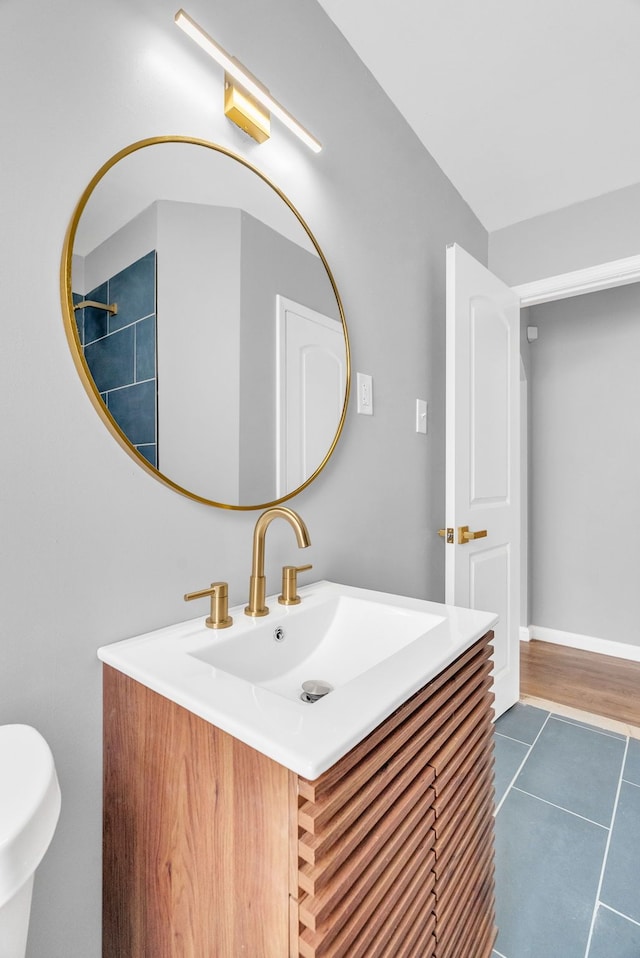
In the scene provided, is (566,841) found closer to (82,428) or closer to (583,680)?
(583,680)

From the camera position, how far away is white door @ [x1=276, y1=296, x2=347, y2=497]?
1.17 meters

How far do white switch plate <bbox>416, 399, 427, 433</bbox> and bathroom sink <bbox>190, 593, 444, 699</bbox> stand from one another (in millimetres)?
859

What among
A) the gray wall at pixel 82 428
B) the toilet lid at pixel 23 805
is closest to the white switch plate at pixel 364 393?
the gray wall at pixel 82 428

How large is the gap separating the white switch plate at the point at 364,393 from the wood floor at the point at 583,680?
1814 mm

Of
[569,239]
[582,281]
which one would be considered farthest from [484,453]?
[569,239]

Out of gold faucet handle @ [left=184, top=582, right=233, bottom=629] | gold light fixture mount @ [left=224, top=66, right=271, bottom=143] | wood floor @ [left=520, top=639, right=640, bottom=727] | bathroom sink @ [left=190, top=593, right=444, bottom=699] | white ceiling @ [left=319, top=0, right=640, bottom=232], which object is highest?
white ceiling @ [left=319, top=0, right=640, bottom=232]

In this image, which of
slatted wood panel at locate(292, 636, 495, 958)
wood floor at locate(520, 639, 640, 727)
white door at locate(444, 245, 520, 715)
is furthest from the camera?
wood floor at locate(520, 639, 640, 727)

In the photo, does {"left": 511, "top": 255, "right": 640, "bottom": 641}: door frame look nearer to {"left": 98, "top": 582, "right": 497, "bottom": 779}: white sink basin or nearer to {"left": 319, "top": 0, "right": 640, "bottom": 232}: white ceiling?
{"left": 319, "top": 0, "right": 640, "bottom": 232}: white ceiling

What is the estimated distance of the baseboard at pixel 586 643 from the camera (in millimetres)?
2916

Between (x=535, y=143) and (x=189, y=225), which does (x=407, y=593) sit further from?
(x=535, y=143)

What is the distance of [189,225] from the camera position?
38.5 inches

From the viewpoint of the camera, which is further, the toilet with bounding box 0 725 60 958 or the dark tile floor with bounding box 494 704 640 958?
the dark tile floor with bounding box 494 704 640 958

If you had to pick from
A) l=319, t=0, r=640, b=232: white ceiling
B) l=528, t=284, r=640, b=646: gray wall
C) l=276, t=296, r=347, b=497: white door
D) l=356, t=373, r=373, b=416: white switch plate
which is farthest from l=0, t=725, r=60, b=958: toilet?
l=528, t=284, r=640, b=646: gray wall

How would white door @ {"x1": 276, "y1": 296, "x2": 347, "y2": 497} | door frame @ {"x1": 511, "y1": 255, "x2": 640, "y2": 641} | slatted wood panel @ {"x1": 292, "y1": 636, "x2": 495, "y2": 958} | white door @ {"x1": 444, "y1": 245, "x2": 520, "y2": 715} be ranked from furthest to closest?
door frame @ {"x1": 511, "y1": 255, "x2": 640, "y2": 641}, white door @ {"x1": 444, "y1": 245, "x2": 520, "y2": 715}, white door @ {"x1": 276, "y1": 296, "x2": 347, "y2": 497}, slatted wood panel @ {"x1": 292, "y1": 636, "x2": 495, "y2": 958}
